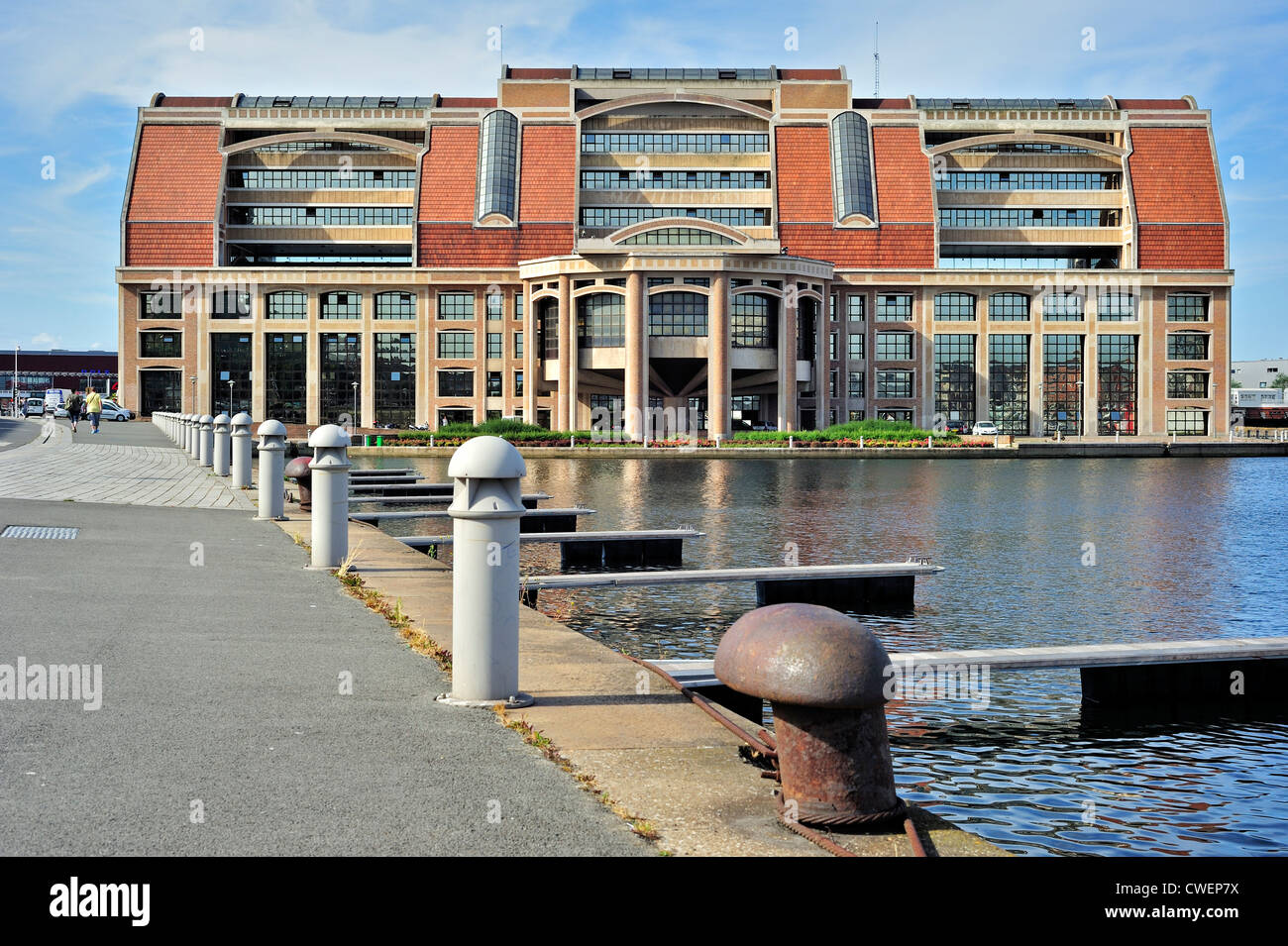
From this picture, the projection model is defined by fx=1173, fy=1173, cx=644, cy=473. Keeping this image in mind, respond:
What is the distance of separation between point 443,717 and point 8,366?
200670 mm

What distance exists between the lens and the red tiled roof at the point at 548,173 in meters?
94.7

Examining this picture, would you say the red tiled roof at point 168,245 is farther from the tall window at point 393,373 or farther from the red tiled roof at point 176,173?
the tall window at point 393,373

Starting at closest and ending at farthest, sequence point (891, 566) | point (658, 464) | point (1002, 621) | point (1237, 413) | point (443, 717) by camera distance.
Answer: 1. point (443, 717)
2. point (1002, 621)
3. point (891, 566)
4. point (658, 464)
5. point (1237, 413)

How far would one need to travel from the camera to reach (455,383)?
3775 inches

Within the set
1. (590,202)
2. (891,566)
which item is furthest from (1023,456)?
(891,566)

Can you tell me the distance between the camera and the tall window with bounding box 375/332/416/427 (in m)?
96.0

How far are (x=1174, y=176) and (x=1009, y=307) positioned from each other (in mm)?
17209

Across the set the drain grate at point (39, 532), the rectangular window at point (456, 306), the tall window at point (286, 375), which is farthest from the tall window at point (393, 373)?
the drain grate at point (39, 532)

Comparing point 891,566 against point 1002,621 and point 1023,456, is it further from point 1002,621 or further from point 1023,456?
point 1023,456

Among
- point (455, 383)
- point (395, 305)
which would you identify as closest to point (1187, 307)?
point (455, 383)

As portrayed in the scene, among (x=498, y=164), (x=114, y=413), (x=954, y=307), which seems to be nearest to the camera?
(x=114, y=413)

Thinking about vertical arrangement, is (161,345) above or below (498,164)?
below

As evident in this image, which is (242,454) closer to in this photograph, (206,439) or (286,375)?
(206,439)

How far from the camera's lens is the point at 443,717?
6.74 m
